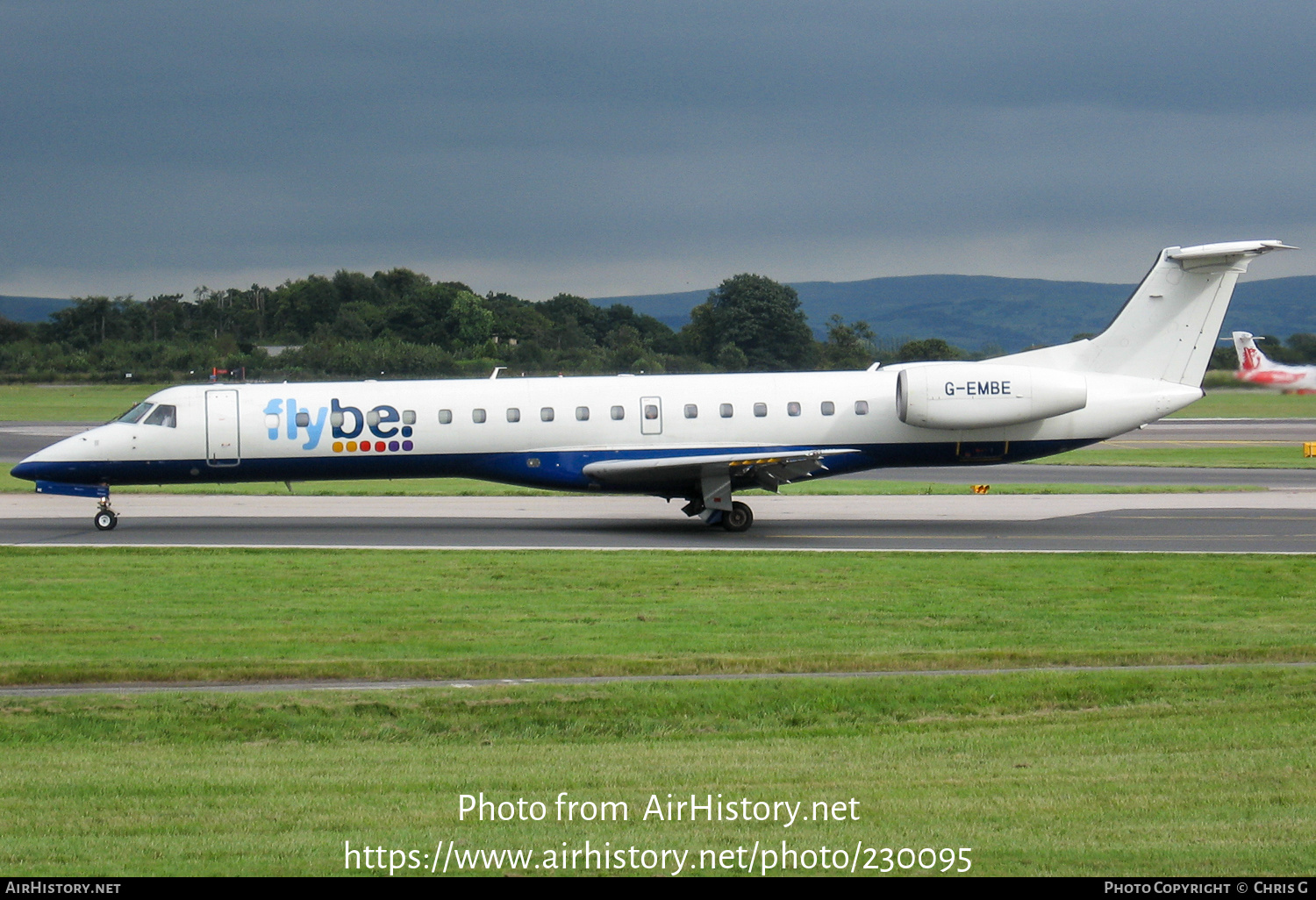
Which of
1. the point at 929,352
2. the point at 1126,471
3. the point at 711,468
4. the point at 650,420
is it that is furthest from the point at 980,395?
the point at 929,352

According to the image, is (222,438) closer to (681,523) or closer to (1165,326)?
(681,523)

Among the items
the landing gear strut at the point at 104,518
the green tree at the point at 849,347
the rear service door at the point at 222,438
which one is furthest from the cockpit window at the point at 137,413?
the green tree at the point at 849,347

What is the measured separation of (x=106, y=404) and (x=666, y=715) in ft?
260

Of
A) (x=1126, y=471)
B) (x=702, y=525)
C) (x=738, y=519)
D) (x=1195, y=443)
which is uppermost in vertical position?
(x=1195, y=443)

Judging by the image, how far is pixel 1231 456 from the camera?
45188mm

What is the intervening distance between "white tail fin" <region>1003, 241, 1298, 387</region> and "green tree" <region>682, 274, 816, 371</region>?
41802 millimetres

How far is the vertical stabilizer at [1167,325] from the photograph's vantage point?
26.7 m

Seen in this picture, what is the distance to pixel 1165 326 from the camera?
1057 inches

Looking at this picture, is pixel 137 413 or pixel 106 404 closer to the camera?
pixel 137 413

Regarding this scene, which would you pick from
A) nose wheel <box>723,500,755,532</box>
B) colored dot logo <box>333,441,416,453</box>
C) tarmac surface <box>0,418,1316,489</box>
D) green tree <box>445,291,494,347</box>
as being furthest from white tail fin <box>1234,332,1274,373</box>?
green tree <box>445,291,494,347</box>

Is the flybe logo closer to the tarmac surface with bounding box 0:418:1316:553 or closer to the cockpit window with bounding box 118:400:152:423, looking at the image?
the tarmac surface with bounding box 0:418:1316:553

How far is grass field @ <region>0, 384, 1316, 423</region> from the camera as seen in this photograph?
73750 mm

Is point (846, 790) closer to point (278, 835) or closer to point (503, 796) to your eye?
point (503, 796)

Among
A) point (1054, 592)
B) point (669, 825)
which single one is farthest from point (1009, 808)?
point (1054, 592)
